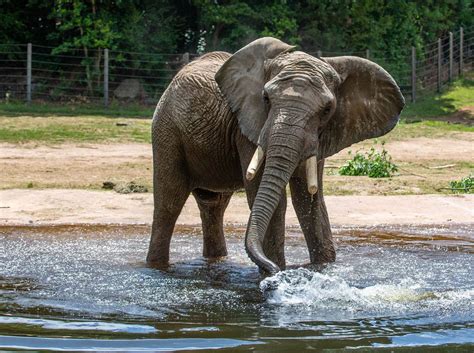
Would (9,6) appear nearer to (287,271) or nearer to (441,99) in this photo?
(441,99)

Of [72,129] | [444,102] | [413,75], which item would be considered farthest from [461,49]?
[72,129]

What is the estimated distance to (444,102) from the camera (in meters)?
26.8

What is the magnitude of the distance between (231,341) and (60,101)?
19.3m

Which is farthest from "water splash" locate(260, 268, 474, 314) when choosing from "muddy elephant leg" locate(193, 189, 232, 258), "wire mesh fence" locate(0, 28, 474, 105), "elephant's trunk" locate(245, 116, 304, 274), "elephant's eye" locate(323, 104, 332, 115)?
"wire mesh fence" locate(0, 28, 474, 105)

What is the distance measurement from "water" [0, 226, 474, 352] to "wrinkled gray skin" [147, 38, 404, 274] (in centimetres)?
39

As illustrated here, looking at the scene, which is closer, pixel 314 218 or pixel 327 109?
pixel 327 109

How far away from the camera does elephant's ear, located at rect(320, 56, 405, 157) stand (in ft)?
26.8

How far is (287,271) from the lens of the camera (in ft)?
26.4

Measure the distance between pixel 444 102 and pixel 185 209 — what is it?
15.4 metres

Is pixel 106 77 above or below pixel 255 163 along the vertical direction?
above

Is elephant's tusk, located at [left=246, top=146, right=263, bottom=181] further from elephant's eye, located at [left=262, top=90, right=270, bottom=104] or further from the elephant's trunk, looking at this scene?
elephant's eye, located at [left=262, top=90, right=270, bottom=104]

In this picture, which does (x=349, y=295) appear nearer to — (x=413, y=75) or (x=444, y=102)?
(x=444, y=102)

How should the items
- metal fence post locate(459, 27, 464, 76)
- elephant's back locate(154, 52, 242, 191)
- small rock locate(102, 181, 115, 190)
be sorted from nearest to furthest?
elephant's back locate(154, 52, 242, 191), small rock locate(102, 181, 115, 190), metal fence post locate(459, 27, 464, 76)

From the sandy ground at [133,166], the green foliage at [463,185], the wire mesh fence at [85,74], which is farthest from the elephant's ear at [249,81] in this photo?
the wire mesh fence at [85,74]
